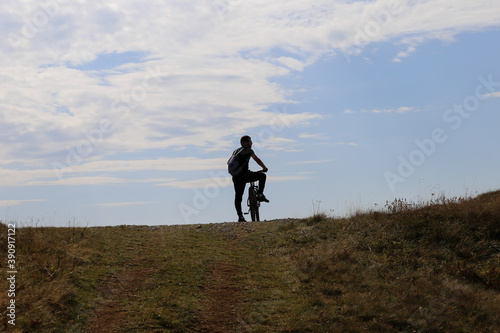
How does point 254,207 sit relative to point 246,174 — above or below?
below

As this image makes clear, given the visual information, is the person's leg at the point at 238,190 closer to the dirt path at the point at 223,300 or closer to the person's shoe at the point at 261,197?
the person's shoe at the point at 261,197

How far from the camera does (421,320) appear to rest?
875 centimetres

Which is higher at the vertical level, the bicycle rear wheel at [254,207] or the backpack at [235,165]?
the backpack at [235,165]

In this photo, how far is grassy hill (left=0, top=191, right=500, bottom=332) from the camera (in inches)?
348

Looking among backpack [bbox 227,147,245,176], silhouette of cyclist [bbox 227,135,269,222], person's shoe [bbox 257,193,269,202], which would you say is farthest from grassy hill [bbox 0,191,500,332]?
backpack [bbox 227,147,245,176]

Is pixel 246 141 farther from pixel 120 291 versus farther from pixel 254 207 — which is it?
pixel 120 291

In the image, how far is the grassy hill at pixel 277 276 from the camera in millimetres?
8836

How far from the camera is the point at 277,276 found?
1159cm

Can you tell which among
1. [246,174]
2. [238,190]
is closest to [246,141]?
[246,174]

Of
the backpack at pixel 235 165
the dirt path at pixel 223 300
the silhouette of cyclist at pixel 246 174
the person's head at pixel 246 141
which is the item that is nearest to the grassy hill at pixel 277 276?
the dirt path at pixel 223 300

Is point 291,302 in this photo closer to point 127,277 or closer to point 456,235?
point 127,277

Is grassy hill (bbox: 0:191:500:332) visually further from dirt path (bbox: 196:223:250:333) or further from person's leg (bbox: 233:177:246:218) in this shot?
person's leg (bbox: 233:177:246:218)

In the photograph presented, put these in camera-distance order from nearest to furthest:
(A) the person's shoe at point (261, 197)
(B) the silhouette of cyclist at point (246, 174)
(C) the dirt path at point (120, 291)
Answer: (C) the dirt path at point (120, 291), (B) the silhouette of cyclist at point (246, 174), (A) the person's shoe at point (261, 197)

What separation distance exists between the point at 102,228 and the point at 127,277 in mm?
6538
